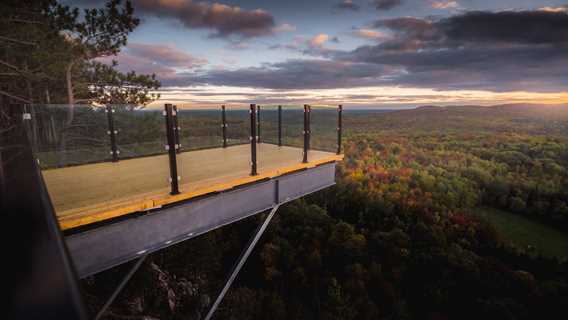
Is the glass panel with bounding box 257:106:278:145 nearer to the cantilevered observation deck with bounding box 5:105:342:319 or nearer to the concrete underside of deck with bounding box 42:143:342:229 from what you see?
the cantilevered observation deck with bounding box 5:105:342:319

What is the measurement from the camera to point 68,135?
5602 mm

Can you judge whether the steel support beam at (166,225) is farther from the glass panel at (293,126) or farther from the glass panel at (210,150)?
the glass panel at (293,126)

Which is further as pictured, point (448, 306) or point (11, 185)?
point (448, 306)

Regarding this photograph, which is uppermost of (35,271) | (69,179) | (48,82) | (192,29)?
(192,29)

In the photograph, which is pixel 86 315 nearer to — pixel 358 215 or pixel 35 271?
pixel 35 271

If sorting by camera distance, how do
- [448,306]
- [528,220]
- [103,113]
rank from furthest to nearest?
[528,220]
[448,306]
[103,113]

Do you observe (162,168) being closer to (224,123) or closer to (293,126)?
(224,123)

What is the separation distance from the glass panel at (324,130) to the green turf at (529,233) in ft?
167

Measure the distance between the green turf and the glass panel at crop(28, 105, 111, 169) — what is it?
5570 centimetres

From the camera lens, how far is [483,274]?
1128 inches

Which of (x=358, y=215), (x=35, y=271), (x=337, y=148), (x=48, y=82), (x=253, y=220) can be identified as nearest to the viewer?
(x=35, y=271)

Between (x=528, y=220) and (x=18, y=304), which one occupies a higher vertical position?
(x=18, y=304)

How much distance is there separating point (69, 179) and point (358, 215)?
36.9 metres

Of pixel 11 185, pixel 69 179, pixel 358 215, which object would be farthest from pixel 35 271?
pixel 358 215
